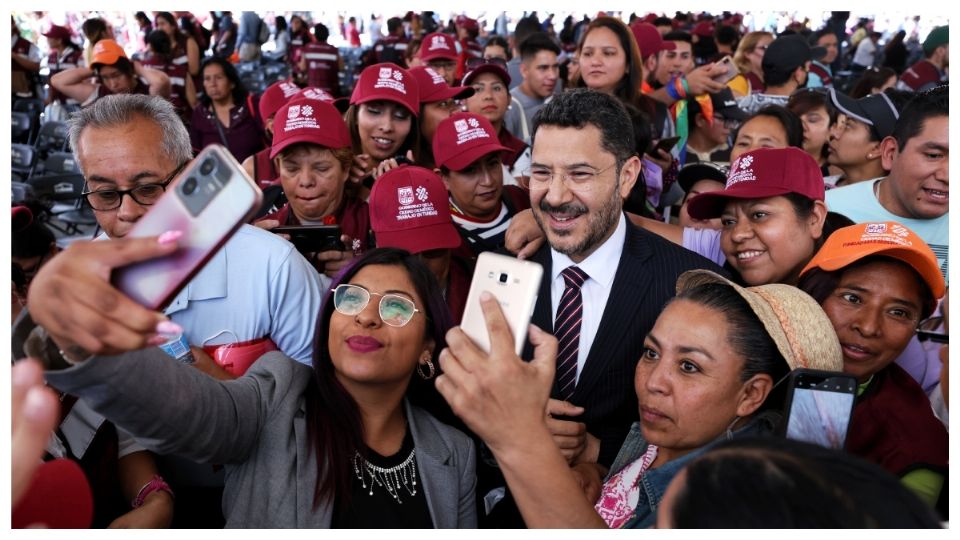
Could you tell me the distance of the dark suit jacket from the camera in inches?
83.8

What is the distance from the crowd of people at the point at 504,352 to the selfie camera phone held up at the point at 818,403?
A: 2 cm

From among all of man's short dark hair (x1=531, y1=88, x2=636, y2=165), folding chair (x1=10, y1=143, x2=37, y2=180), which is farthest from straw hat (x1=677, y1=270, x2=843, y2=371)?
folding chair (x1=10, y1=143, x2=37, y2=180)

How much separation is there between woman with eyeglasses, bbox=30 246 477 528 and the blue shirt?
0.25 m

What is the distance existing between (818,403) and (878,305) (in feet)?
2.11

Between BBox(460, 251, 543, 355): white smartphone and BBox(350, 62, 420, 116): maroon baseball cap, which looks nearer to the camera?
BBox(460, 251, 543, 355): white smartphone

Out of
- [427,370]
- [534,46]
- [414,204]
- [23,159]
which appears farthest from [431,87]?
[23,159]

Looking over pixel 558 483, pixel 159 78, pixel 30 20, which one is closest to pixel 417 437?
pixel 558 483

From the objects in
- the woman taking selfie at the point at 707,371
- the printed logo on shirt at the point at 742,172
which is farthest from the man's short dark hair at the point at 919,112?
the woman taking selfie at the point at 707,371

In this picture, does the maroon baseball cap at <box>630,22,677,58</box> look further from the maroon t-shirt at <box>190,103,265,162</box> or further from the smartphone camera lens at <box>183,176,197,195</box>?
the smartphone camera lens at <box>183,176,197,195</box>

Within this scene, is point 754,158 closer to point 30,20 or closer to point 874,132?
point 874,132

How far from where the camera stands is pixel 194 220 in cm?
107

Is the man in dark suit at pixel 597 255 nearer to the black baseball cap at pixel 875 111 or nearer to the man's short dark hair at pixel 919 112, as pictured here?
the man's short dark hair at pixel 919 112

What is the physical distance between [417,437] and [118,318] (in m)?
0.88

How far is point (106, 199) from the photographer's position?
1.89 m
